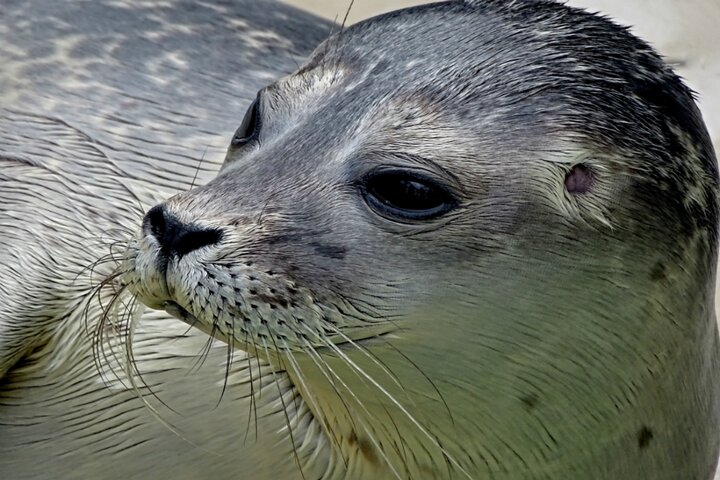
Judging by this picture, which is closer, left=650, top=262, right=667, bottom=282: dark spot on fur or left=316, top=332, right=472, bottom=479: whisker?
left=316, top=332, right=472, bottom=479: whisker

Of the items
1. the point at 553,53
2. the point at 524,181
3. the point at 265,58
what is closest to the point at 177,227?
the point at 524,181

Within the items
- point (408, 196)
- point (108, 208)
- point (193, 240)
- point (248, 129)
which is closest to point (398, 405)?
point (408, 196)

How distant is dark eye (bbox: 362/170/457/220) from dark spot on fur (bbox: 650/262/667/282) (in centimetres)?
39

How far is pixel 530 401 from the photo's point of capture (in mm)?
2557

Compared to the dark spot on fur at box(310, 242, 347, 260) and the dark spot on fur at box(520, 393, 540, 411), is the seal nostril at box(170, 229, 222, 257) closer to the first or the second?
the dark spot on fur at box(310, 242, 347, 260)

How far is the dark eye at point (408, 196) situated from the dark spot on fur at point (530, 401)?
385 millimetres

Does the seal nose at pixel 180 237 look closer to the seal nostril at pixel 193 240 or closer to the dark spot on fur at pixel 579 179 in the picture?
the seal nostril at pixel 193 240

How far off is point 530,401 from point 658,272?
0.33 metres

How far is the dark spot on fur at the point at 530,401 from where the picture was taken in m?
2.55

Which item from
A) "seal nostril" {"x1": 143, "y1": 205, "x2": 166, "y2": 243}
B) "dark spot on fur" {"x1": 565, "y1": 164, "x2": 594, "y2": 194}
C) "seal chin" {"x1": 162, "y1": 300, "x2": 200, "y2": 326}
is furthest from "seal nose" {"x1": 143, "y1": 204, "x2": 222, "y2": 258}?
"dark spot on fur" {"x1": 565, "y1": 164, "x2": 594, "y2": 194}

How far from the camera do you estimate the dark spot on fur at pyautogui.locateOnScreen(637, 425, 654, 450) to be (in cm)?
272

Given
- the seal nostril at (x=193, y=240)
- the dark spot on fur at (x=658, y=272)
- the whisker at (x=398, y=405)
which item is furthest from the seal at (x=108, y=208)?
the dark spot on fur at (x=658, y=272)

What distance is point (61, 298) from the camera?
3186 millimetres

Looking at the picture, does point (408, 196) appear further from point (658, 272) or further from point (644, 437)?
point (644, 437)
